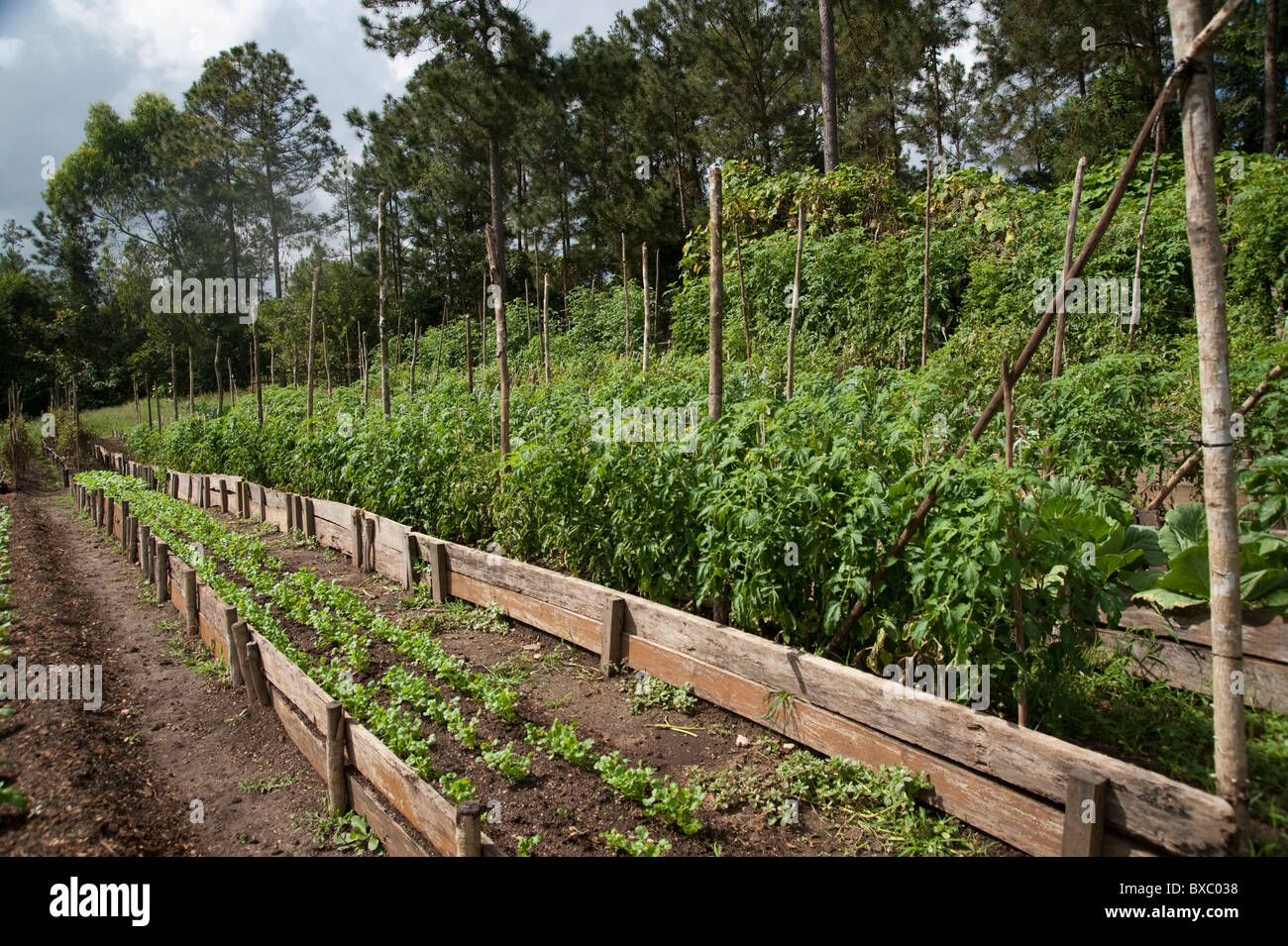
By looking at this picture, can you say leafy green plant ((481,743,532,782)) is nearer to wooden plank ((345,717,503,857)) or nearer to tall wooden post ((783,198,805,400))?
wooden plank ((345,717,503,857))

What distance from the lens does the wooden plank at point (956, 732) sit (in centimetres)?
255

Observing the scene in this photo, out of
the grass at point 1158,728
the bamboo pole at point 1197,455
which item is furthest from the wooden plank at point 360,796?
the bamboo pole at point 1197,455

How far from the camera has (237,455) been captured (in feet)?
41.6

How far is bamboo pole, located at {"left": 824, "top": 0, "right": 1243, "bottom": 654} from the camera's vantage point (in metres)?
2.49

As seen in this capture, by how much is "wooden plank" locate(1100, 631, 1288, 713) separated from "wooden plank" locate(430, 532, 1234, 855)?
4.73 feet

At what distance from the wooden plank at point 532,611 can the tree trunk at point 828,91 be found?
12279 mm

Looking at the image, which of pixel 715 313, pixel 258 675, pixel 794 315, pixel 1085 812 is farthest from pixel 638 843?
pixel 794 315

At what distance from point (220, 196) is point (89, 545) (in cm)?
3409

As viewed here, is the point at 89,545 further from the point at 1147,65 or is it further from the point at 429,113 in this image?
the point at 1147,65

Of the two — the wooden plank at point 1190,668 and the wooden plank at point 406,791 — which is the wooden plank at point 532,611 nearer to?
the wooden plank at point 406,791

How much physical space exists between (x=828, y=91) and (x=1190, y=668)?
48.3ft

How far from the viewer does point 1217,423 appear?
2.54m

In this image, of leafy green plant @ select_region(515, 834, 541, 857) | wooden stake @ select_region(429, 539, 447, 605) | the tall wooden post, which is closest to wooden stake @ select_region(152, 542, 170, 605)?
wooden stake @ select_region(429, 539, 447, 605)

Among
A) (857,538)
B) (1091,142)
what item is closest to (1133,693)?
(857,538)
